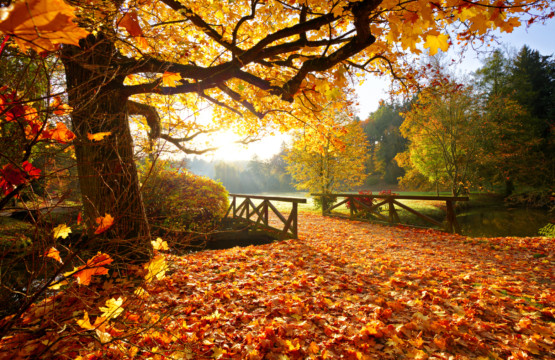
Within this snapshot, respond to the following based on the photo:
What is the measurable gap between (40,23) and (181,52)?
13.8ft

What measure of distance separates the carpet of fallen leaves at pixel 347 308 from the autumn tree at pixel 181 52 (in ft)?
3.42

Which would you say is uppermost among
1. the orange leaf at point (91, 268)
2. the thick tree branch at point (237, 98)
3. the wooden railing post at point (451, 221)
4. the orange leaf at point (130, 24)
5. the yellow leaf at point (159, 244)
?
the thick tree branch at point (237, 98)

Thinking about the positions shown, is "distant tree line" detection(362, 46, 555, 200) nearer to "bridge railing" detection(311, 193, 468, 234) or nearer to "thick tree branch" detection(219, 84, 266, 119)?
"bridge railing" detection(311, 193, 468, 234)

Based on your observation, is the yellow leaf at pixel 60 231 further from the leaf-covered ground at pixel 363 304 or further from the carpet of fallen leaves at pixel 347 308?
the leaf-covered ground at pixel 363 304

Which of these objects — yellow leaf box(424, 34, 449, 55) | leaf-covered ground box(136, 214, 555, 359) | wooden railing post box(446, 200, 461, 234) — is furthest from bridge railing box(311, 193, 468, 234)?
yellow leaf box(424, 34, 449, 55)

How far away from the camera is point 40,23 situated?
0.56 meters

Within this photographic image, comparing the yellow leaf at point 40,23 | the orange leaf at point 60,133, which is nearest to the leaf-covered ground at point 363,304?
the orange leaf at point 60,133

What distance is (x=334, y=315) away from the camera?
2.55 m

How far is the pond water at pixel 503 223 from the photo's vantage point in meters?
9.43

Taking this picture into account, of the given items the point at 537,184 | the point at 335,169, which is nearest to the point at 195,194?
the point at 335,169

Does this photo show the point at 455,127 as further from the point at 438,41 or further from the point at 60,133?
the point at 60,133

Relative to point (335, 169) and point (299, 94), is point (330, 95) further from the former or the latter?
point (335, 169)

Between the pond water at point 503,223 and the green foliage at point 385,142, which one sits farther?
the green foliage at point 385,142

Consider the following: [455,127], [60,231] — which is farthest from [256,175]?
[60,231]
